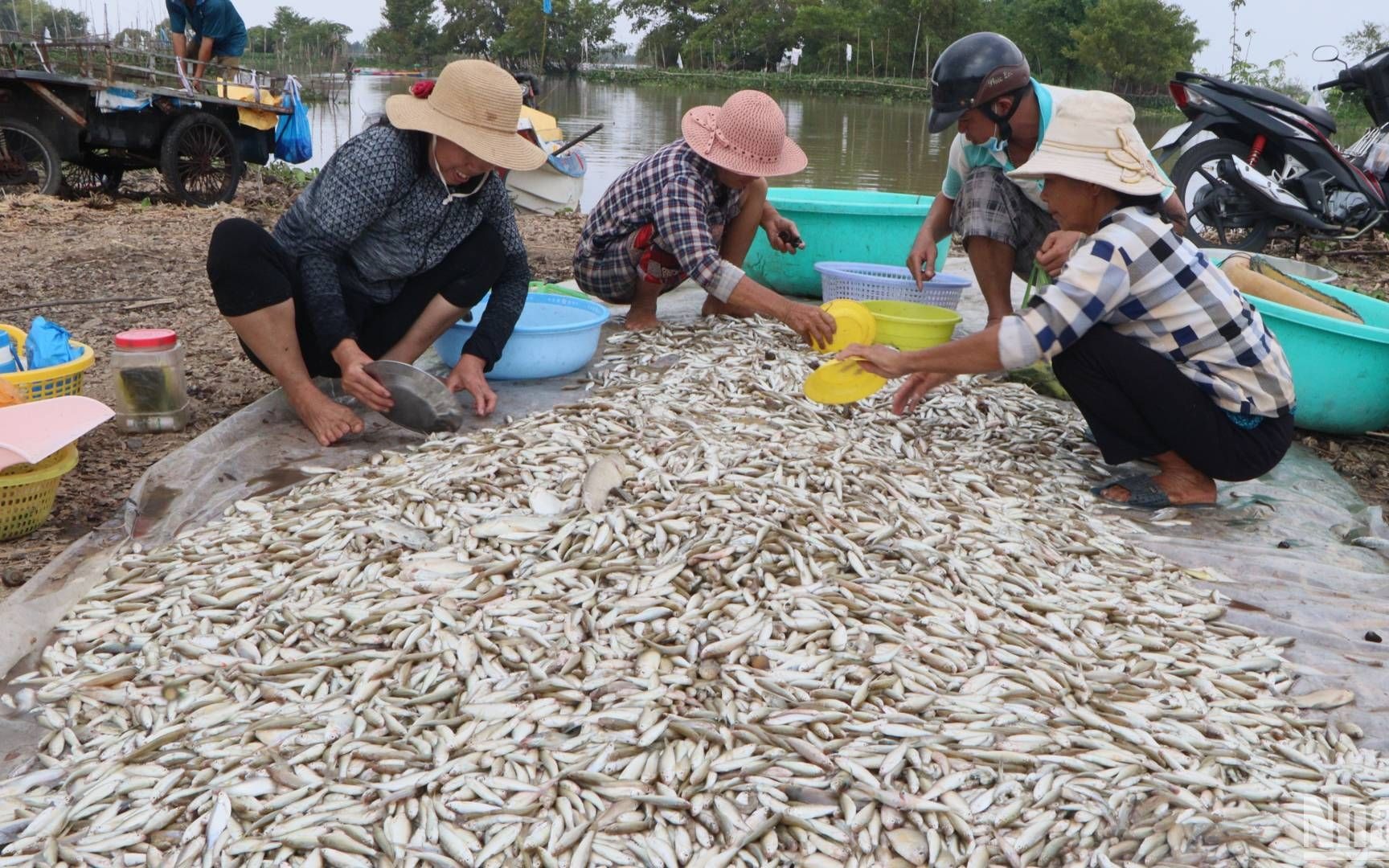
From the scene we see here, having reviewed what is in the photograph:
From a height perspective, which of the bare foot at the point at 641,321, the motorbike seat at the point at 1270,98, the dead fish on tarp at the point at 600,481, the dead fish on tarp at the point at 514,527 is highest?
the motorbike seat at the point at 1270,98

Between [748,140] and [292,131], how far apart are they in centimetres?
544

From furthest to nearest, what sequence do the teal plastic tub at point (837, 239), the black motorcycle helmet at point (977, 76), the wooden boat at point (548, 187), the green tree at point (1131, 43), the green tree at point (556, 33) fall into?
1. the green tree at point (556, 33)
2. the green tree at point (1131, 43)
3. the wooden boat at point (548, 187)
4. the teal plastic tub at point (837, 239)
5. the black motorcycle helmet at point (977, 76)

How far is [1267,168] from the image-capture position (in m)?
5.83

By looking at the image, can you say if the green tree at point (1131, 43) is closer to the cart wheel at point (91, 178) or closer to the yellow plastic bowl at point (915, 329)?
the cart wheel at point (91, 178)

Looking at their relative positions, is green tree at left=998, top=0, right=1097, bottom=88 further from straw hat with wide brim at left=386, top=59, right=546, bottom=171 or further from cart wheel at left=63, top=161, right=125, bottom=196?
straw hat with wide brim at left=386, top=59, right=546, bottom=171

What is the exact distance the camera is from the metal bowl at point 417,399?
2.77 metres

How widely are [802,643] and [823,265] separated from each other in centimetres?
239

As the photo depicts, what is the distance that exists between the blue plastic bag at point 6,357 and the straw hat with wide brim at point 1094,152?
2.59m

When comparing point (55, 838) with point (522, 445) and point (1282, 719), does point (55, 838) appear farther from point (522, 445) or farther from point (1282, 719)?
point (1282, 719)

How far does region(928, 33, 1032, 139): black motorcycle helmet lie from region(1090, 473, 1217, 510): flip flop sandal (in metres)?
1.21

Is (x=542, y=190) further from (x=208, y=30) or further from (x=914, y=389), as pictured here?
(x=914, y=389)

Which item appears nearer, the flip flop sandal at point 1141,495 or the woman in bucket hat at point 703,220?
the flip flop sandal at point 1141,495

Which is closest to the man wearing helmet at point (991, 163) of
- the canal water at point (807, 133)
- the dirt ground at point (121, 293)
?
the canal water at point (807, 133)

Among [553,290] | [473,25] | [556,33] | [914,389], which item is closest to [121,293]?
[553,290]
